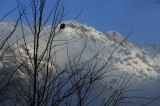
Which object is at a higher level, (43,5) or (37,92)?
(43,5)

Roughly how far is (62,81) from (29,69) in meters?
0.75

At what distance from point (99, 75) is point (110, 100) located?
0.94 metres

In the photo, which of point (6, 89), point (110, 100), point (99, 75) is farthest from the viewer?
point (110, 100)

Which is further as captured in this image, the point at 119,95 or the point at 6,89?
the point at 119,95

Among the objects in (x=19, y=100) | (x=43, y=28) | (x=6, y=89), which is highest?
(x=43, y=28)

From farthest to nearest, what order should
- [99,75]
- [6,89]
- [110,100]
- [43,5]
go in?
[110,100] → [99,75] → [43,5] → [6,89]

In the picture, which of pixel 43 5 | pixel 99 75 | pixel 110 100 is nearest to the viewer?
pixel 43 5

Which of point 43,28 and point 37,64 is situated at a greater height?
point 43,28

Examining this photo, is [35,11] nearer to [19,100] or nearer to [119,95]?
[19,100]

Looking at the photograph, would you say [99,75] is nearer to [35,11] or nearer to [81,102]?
[81,102]

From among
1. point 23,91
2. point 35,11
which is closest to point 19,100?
point 23,91

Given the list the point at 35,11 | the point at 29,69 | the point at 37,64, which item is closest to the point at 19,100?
the point at 29,69

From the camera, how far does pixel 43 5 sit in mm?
7277

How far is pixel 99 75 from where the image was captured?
7758 mm
